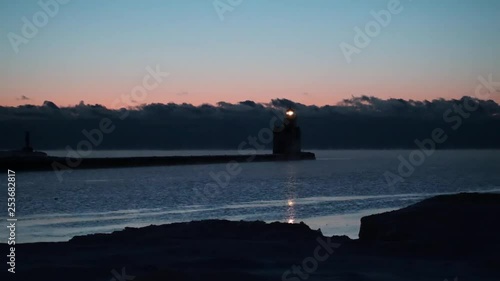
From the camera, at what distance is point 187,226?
17.0 m

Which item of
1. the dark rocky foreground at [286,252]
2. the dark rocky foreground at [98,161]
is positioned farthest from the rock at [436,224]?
the dark rocky foreground at [98,161]

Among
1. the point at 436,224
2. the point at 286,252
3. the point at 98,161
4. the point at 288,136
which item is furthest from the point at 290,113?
the point at 286,252

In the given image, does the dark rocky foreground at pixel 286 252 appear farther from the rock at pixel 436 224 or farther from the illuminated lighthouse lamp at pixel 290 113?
the illuminated lighthouse lamp at pixel 290 113

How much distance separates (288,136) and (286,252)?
455 ft

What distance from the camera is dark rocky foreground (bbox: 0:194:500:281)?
36.8 ft

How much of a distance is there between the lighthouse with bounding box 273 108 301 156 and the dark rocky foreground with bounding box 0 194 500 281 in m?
126

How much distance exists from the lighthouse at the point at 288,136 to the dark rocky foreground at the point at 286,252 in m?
126

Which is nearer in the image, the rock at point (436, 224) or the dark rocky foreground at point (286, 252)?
the dark rocky foreground at point (286, 252)

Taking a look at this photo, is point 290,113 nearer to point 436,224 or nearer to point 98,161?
point 98,161

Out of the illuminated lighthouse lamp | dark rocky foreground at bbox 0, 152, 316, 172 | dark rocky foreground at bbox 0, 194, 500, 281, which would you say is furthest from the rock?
the illuminated lighthouse lamp

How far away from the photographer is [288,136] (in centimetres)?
15212

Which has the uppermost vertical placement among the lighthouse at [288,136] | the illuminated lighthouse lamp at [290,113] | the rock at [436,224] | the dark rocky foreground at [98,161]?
the illuminated lighthouse lamp at [290,113]

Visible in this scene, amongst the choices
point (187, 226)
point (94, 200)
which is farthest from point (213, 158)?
point (187, 226)

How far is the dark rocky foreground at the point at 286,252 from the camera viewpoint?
1123 cm
